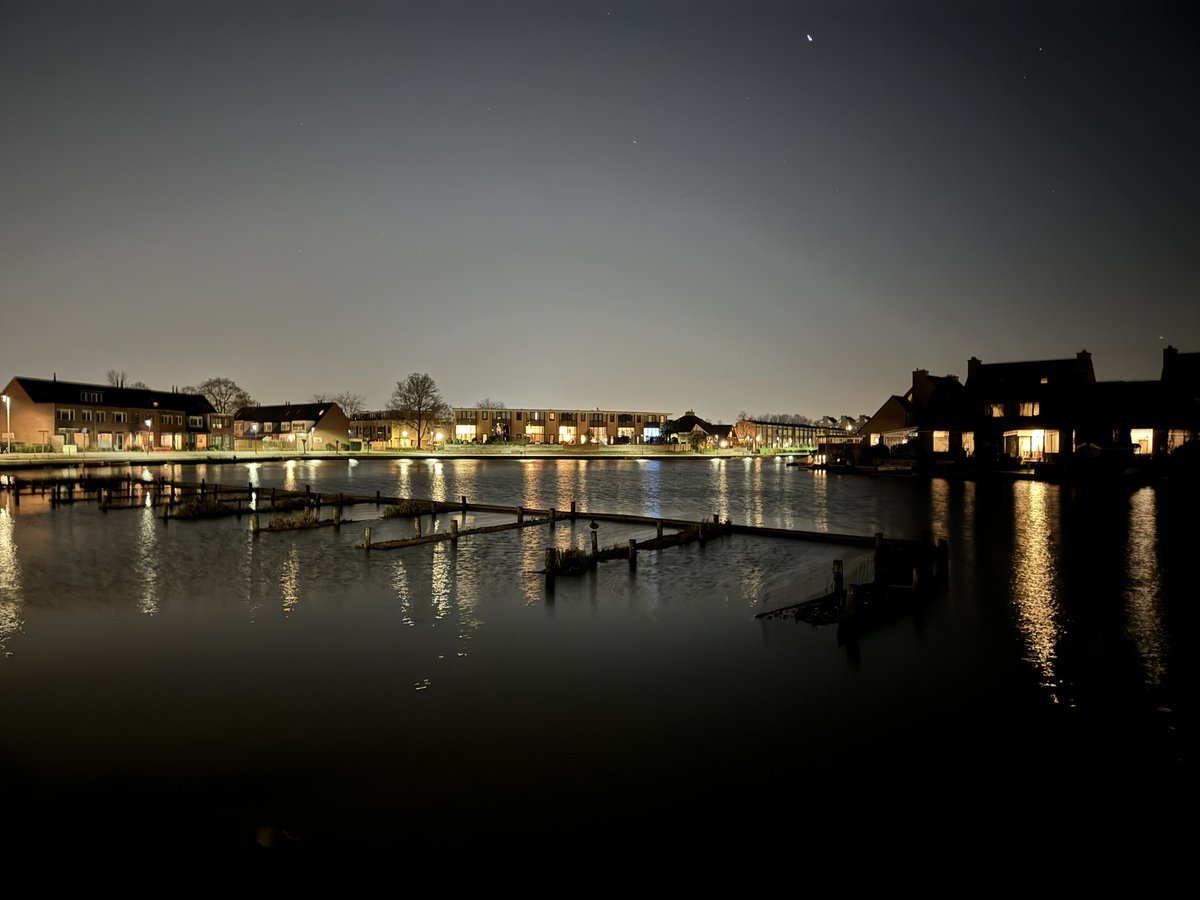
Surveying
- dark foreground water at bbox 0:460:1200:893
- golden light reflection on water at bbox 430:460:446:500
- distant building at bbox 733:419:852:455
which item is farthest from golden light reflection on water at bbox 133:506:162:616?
distant building at bbox 733:419:852:455

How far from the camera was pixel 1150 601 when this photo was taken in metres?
14.8

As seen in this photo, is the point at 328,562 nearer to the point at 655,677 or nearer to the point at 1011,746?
the point at 655,677

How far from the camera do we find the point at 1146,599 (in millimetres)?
15008

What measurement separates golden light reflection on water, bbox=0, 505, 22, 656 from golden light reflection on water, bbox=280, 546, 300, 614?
15.6 feet

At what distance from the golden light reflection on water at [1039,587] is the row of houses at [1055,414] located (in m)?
20.8

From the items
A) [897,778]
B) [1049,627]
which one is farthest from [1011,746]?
[1049,627]

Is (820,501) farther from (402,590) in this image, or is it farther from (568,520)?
(402,590)

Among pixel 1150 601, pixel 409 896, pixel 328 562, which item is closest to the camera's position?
pixel 409 896

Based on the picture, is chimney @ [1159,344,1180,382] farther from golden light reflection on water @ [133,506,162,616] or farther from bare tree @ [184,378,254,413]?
bare tree @ [184,378,254,413]

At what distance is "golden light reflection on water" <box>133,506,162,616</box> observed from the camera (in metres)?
15.2

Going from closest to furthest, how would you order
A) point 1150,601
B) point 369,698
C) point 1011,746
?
point 1011,746
point 369,698
point 1150,601

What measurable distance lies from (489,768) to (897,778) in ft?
15.1

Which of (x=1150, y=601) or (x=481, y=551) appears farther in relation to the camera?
(x=481, y=551)

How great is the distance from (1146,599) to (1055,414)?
41685 mm
